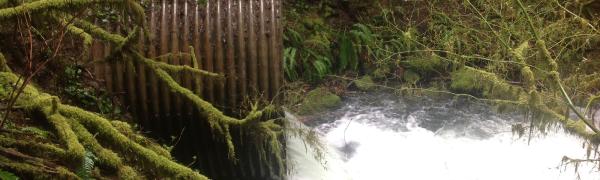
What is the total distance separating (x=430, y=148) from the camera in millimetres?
7039

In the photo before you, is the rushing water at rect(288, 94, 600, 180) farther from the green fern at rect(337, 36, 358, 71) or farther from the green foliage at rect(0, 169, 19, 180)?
the green foliage at rect(0, 169, 19, 180)

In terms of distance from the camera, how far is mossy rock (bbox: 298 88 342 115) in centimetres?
802

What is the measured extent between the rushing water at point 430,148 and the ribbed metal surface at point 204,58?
140 cm

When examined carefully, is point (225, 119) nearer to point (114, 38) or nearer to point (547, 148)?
point (114, 38)

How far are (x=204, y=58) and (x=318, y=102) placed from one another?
3552 millimetres

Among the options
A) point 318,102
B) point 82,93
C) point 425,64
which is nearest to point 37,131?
point 82,93

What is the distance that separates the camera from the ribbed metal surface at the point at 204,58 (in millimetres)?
4785

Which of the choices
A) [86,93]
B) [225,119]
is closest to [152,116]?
[86,93]

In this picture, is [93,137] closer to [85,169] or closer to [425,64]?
[85,169]

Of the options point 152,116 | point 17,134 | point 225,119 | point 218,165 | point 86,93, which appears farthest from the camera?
point 218,165

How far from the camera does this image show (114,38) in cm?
354

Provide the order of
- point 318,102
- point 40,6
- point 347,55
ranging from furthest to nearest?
point 347,55 < point 318,102 < point 40,6

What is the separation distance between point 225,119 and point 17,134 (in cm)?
135

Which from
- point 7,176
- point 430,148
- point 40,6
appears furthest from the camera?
point 430,148
